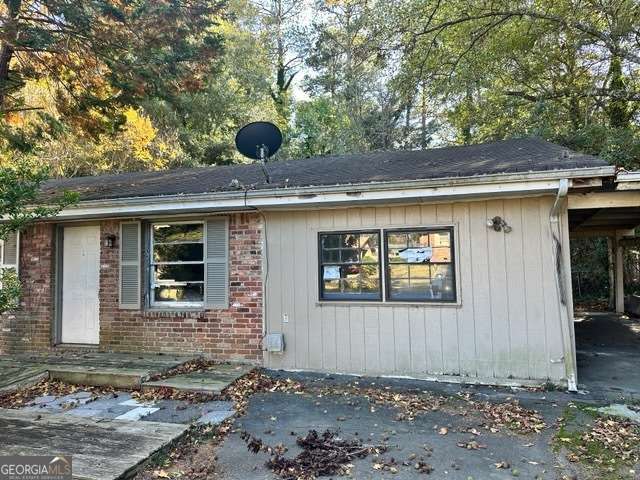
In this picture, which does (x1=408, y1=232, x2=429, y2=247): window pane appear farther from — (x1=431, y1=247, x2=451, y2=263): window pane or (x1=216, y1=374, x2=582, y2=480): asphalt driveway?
(x1=216, y1=374, x2=582, y2=480): asphalt driveway

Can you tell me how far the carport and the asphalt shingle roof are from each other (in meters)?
0.59

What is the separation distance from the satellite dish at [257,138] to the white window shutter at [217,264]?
120 cm

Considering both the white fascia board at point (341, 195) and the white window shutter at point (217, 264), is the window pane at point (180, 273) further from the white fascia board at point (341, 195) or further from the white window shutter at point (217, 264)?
the white fascia board at point (341, 195)

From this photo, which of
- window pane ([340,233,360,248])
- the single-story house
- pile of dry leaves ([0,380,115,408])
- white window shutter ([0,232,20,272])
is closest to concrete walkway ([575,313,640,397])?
the single-story house

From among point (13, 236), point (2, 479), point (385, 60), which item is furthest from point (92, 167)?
point (2, 479)

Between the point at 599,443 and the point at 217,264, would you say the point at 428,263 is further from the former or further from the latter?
the point at 217,264

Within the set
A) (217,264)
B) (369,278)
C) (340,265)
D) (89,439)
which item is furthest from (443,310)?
(89,439)

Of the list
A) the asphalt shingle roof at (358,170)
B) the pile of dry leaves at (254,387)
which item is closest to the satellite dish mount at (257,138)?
the asphalt shingle roof at (358,170)

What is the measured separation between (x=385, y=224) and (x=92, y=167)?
13250 mm

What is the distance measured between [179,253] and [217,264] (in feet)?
2.47

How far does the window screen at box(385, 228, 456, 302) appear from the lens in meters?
5.70

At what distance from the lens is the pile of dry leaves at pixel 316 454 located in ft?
10.6

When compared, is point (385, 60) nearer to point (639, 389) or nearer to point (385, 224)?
point (385, 224)

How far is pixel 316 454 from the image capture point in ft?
11.5
